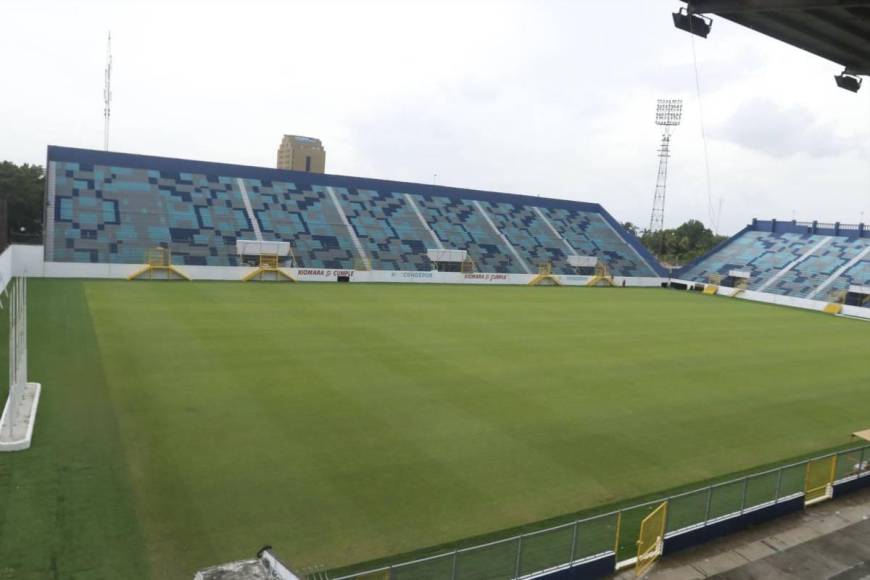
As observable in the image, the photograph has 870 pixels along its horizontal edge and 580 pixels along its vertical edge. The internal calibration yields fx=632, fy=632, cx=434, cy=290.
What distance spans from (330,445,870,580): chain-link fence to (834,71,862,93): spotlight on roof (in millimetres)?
7369

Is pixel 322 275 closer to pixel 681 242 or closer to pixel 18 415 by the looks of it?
pixel 18 415

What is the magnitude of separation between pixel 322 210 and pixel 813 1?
139 ft

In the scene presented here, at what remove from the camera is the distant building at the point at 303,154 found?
354 ft

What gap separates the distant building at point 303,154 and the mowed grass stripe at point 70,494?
95.1 m

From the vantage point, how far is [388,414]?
1480cm

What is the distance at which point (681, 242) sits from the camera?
94.6 meters

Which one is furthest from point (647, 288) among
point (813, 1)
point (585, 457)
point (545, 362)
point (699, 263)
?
point (813, 1)

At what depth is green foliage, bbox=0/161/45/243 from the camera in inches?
2019

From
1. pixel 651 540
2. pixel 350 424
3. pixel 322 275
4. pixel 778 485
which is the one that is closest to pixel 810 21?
pixel 778 485

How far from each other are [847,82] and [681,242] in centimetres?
8622

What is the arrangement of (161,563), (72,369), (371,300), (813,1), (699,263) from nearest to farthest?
1. (161,563)
2. (813,1)
3. (72,369)
4. (371,300)
5. (699,263)

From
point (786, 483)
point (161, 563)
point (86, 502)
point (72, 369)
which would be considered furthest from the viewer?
point (72, 369)

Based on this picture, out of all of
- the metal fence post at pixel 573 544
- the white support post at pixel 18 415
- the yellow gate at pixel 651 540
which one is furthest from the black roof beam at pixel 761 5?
the white support post at pixel 18 415

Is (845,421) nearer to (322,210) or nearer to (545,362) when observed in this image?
(545,362)
